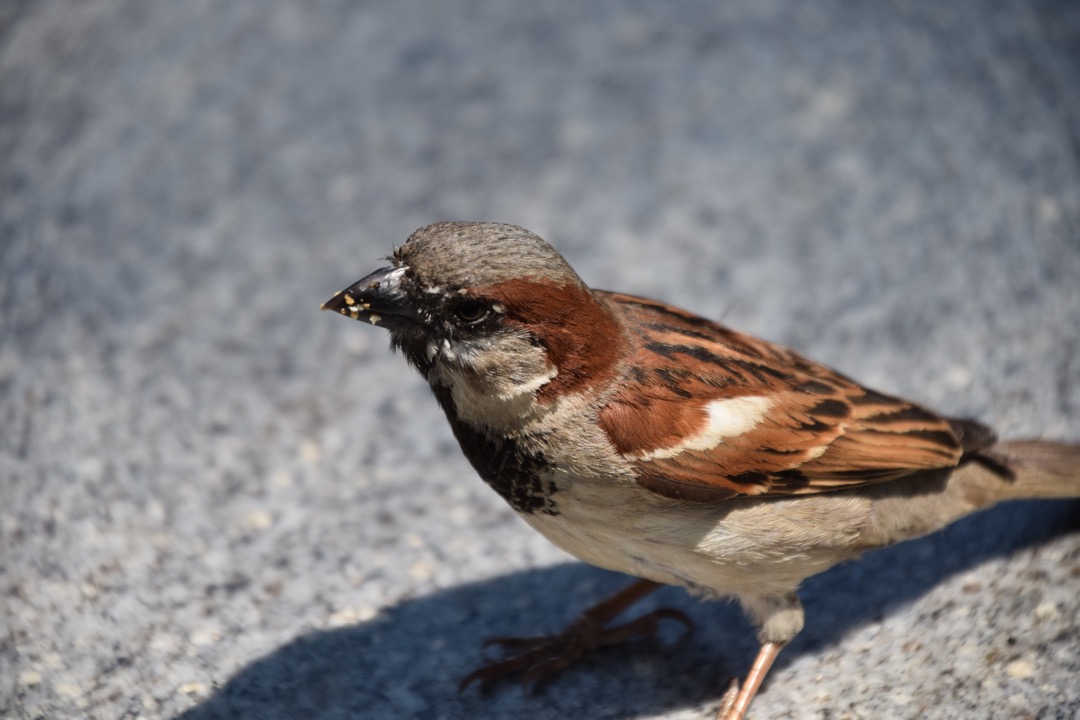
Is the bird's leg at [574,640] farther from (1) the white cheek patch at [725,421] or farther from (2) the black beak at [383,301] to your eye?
(2) the black beak at [383,301]

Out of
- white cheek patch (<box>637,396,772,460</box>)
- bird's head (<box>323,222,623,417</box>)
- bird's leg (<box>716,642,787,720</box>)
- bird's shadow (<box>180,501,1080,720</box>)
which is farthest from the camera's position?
bird's shadow (<box>180,501,1080,720</box>)

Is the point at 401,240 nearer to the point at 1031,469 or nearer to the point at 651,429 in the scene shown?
the point at 651,429

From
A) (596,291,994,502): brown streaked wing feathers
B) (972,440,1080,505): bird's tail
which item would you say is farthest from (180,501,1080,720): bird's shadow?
(596,291,994,502): brown streaked wing feathers

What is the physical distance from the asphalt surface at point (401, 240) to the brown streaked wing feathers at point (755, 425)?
1.89 feet

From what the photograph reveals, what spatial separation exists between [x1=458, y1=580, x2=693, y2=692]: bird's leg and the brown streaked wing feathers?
65 cm

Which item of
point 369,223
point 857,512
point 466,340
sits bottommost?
point 857,512

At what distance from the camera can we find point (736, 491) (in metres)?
2.34

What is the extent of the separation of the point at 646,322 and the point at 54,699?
1628 millimetres

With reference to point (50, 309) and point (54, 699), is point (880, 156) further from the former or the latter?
point (54, 699)

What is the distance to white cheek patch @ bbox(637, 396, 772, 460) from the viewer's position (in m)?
2.33

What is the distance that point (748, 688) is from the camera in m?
2.56

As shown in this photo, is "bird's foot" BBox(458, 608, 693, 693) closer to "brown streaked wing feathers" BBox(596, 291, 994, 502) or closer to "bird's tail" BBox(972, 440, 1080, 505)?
"brown streaked wing feathers" BBox(596, 291, 994, 502)

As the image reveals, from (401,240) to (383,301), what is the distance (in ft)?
5.98

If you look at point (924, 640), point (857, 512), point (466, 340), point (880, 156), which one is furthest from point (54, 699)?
point (880, 156)
